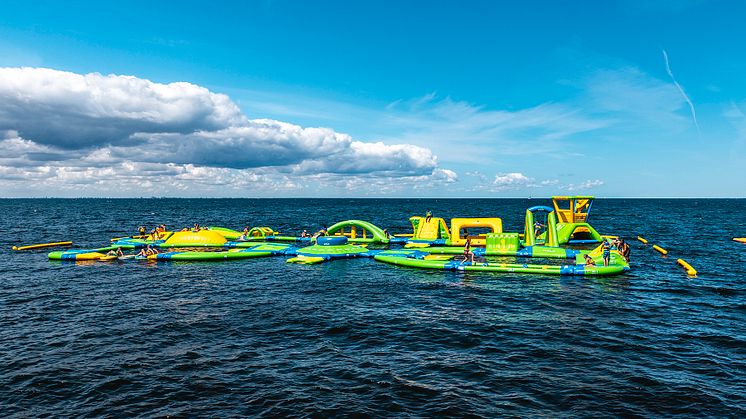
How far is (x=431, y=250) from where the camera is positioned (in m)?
46.2

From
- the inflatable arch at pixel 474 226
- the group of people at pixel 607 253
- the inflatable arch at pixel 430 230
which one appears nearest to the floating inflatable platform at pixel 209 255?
the inflatable arch at pixel 430 230

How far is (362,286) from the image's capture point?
33.0m

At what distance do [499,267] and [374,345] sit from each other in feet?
63.5

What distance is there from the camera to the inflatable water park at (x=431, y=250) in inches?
1486

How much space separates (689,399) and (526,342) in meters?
6.62

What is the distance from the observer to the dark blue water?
1526 centimetres

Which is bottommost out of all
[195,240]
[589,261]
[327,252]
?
[327,252]

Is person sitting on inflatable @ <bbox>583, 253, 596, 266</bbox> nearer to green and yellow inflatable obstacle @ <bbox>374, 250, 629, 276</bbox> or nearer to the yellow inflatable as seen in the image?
green and yellow inflatable obstacle @ <bbox>374, 250, 629, 276</bbox>

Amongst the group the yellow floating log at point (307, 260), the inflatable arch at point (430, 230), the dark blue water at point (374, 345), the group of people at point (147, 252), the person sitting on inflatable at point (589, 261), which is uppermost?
the inflatable arch at point (430, 230)

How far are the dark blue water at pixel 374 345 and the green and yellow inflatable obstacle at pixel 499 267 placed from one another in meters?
1.29

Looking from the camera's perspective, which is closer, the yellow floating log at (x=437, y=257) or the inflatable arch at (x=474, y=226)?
the yellow floating log at (x=437, y=257)

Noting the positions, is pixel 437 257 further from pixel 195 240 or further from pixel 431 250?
pixel 195 240

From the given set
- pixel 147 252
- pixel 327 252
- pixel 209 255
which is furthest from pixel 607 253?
pixel 147 252

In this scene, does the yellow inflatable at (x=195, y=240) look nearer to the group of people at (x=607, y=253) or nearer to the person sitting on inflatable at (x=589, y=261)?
the person sitting on inflatable at (x=589, y=261)
